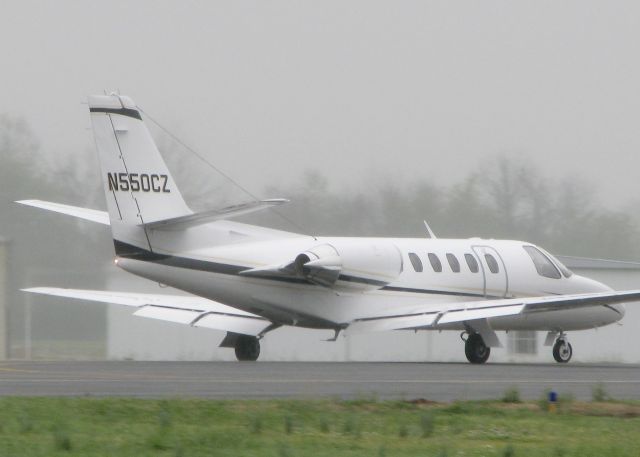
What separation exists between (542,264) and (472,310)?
5.71m

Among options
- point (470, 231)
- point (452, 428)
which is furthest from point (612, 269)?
point (452, 428)

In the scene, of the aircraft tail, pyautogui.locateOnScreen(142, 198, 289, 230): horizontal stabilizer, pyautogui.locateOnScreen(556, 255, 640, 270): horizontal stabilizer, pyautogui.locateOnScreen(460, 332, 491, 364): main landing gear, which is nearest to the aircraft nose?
pyautogui.locateOnScreen(460, 332, 491, 364): main landing gear

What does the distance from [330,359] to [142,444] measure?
96.9ft

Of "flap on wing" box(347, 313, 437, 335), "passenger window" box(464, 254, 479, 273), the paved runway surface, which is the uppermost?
"passenger window" box(464, 254, 479, 273)

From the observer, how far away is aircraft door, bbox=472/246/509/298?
3641 cm

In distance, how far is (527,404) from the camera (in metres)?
18.4

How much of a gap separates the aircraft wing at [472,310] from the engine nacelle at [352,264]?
3.27 ft

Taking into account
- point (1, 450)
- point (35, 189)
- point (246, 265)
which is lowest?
point (1, 450)

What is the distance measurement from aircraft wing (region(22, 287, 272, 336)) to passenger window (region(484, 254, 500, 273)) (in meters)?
6.20

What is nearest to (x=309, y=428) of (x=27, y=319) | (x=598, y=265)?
(x=27, y=319)

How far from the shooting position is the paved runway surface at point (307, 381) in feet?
67.0

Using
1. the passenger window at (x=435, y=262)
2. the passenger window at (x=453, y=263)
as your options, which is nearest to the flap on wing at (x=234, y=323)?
the passenger window at (x=435, y=262)

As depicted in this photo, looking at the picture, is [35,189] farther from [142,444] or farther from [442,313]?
[142,444]

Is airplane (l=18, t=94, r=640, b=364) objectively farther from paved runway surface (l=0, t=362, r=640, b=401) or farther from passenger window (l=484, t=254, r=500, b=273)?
paved runway surface (l=0, t=362, r=640, b=401)
